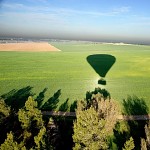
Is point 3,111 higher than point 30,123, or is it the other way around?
point 3,111

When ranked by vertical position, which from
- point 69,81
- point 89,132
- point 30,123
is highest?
point 89,132

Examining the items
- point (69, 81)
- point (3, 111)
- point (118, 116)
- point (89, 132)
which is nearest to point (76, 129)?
point (89, 132)

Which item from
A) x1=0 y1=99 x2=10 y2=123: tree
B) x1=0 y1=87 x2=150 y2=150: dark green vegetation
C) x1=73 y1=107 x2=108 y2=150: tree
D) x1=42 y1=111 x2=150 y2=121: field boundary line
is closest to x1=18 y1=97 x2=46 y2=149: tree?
x1=0 y1=87 x2=150 y2=150: dark green vegetation

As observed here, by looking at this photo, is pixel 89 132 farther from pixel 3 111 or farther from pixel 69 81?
pixel 69 81

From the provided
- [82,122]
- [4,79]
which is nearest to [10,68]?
[4,79]

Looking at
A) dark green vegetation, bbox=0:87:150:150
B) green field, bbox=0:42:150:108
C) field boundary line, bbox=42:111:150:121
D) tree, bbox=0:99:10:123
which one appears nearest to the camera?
dark green vegetation, bbox=0:87:150:150

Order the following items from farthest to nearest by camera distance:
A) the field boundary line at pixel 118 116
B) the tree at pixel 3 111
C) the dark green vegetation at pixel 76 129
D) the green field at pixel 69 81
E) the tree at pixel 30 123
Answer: the green field at pixel 69 81, the field boundary line at pixel 118 116, the tree at pixel 3 111, the tree at pixel 30 123, the dark green vegetation at pixel 76 129

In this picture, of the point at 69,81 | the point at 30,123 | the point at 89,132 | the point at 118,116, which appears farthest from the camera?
the point at 69,81

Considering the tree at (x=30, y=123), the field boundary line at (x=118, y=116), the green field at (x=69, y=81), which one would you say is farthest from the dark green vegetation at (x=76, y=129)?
the green field at (x=69, y=81)

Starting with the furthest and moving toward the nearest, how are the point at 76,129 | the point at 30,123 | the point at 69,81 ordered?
1. the point at 69,81
2. the point at 30,123
3. the point at 76,129

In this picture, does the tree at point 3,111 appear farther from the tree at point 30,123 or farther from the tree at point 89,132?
the tree at point 89,132

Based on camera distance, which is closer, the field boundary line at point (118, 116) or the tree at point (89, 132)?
the tree at point (89, 132)

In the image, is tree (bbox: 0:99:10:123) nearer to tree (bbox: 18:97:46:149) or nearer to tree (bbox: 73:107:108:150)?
tree (bbox: 18:97:46:149)
